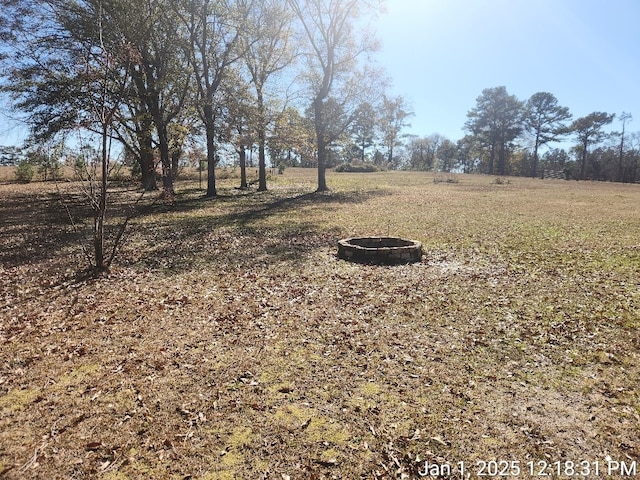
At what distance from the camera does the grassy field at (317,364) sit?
10.4 ft

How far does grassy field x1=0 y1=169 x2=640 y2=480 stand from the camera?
125 inches

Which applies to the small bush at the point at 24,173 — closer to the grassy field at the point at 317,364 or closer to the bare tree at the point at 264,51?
the bare tree at the point at 264,51

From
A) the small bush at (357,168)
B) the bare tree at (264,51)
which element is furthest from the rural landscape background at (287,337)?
the small bush at (357,168)

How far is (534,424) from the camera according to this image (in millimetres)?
3502

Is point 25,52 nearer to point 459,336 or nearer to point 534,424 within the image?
point 459,336

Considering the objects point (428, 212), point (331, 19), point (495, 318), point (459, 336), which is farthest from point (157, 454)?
point (331, 19)

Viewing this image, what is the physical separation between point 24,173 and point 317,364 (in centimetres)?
3652

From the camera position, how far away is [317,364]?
4.63 metres

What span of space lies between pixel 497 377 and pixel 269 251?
7.19 metres
